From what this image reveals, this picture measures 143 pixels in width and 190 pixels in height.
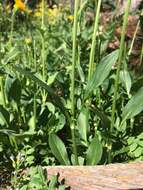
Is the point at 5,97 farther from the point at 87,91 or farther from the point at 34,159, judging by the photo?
the point at 87,91

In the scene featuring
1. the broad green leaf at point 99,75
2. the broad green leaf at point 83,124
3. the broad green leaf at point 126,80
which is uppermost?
the broad green leaf at point 99,75

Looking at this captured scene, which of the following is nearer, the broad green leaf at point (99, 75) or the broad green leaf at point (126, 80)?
the broad green leaf at point (99, 75)

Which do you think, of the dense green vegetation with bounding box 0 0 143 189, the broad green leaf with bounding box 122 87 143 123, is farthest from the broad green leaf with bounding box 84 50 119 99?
the broad green leaf with bounding box 122 87 143 123

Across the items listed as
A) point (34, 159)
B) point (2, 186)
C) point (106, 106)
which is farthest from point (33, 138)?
point (106, 106)

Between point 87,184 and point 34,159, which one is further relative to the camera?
point 34,159

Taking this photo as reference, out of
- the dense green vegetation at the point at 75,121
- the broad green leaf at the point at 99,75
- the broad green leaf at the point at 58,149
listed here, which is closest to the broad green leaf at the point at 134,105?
the dense green vegetation at the point at 75,121

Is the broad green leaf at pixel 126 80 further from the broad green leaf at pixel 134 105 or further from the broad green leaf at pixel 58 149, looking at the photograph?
the broad green leaf at pixel 58 149
